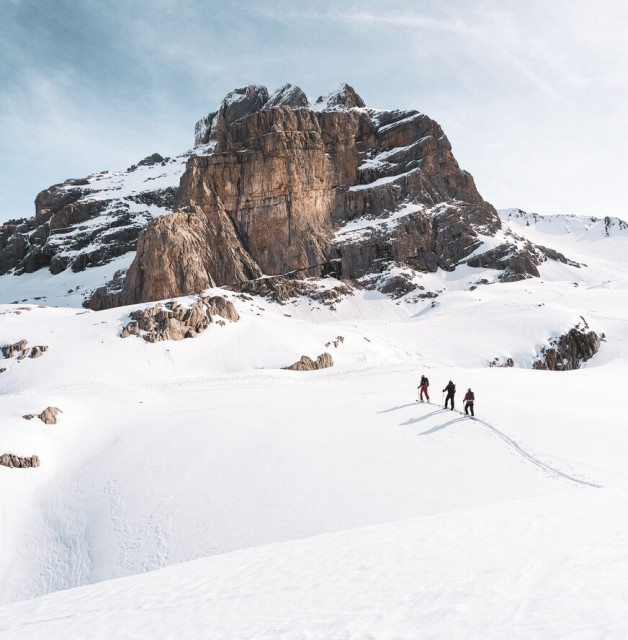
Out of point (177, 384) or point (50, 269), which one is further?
point (50, 269)

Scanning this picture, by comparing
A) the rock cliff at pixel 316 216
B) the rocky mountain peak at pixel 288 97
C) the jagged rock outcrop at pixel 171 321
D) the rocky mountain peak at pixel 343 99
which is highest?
the rocky mountain peak at pixel 288 97

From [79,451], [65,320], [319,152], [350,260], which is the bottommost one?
[79,451]

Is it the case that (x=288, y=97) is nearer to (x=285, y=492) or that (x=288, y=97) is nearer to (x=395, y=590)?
(x=285, y=492)

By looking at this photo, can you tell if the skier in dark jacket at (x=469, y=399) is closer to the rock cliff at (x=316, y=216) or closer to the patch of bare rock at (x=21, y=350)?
the patch of bare rock at (x=21, y=350)

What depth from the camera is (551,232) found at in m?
165

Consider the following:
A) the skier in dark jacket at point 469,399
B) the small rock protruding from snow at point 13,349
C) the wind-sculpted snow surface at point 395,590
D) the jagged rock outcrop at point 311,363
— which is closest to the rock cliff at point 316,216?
the jagged rock outcrop at point 311,363

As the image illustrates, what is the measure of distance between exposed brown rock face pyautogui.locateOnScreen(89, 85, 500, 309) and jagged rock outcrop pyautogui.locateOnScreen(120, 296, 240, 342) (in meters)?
36.3

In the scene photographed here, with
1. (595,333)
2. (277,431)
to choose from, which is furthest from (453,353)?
(277,431)

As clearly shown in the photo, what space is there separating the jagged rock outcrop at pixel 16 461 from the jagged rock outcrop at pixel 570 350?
45.6 m

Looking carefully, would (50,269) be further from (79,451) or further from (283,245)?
(79,451)

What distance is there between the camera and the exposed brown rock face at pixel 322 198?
91.1 meters

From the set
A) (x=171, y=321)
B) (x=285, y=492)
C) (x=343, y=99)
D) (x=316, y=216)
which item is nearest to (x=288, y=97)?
(x=343, y=99)

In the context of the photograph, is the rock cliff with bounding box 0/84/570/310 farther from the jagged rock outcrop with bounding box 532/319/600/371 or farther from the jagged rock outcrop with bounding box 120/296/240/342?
the jagged rock outcrop with bounding box 532/319/600/371

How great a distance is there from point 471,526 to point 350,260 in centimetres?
8663
